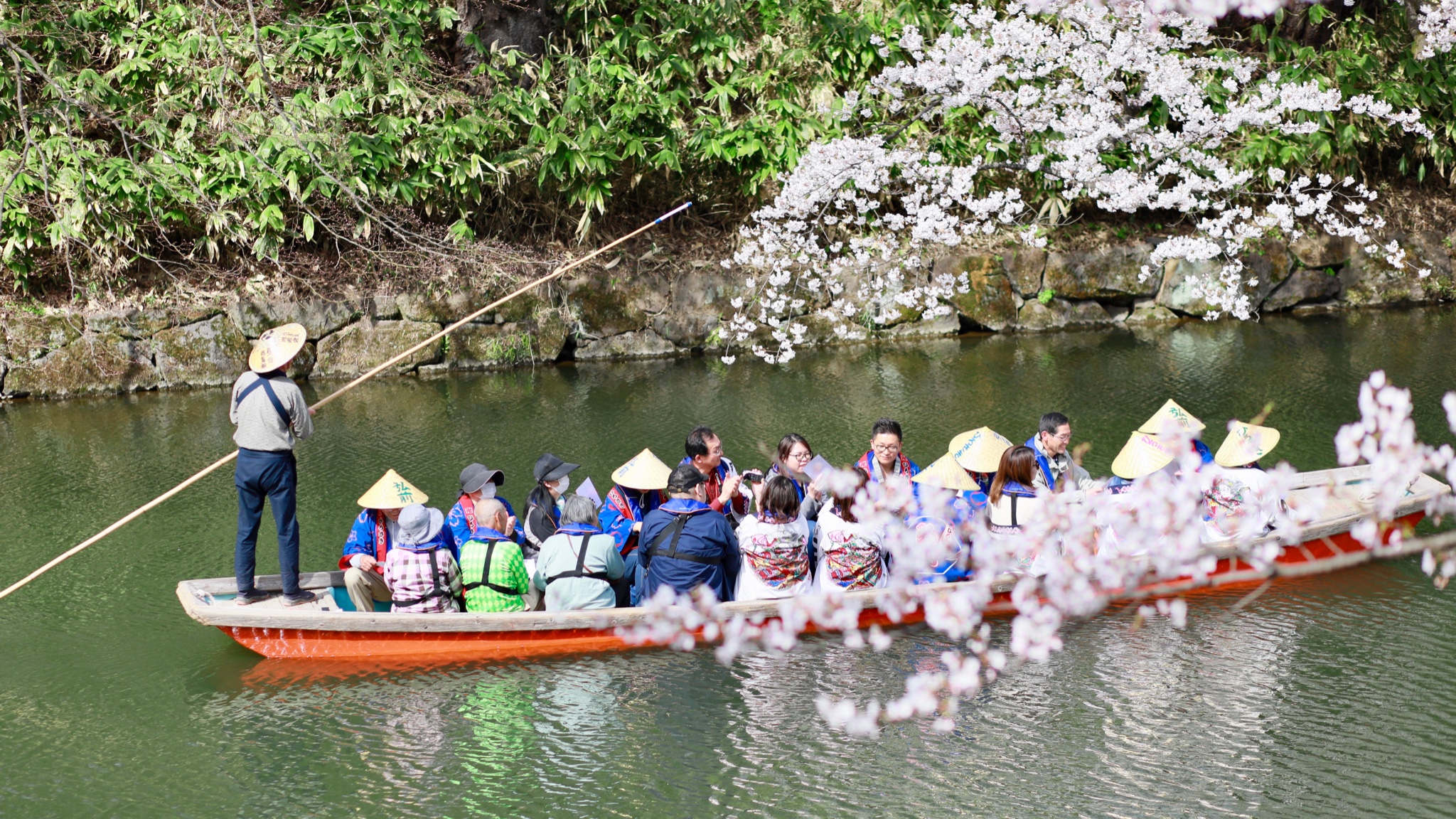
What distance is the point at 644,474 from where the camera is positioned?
7027 mm

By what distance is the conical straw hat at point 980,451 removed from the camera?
7.25 m

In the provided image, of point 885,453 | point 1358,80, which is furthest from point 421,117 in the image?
point 1358,80

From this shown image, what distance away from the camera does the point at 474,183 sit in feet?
49.7

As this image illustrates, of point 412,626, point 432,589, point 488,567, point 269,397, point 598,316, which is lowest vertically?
point 412,626

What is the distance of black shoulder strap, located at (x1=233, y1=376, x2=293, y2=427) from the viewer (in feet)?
20.8

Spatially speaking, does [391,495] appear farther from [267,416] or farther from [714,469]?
[714,469]

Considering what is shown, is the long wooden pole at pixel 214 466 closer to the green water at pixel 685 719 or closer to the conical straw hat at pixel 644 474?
the green water at pixel 685 719

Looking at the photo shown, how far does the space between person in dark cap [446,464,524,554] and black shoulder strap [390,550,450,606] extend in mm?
284

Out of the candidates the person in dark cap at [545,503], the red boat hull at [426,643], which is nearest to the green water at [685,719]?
the red boat hull at [426,643]

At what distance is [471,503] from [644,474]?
99 centimetres

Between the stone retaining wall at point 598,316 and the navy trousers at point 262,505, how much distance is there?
28.5 feet

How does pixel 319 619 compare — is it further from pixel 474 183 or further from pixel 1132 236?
pixel 1132 236

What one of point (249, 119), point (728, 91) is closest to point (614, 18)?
point (728, 91)

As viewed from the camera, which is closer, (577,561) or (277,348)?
(577,561)
